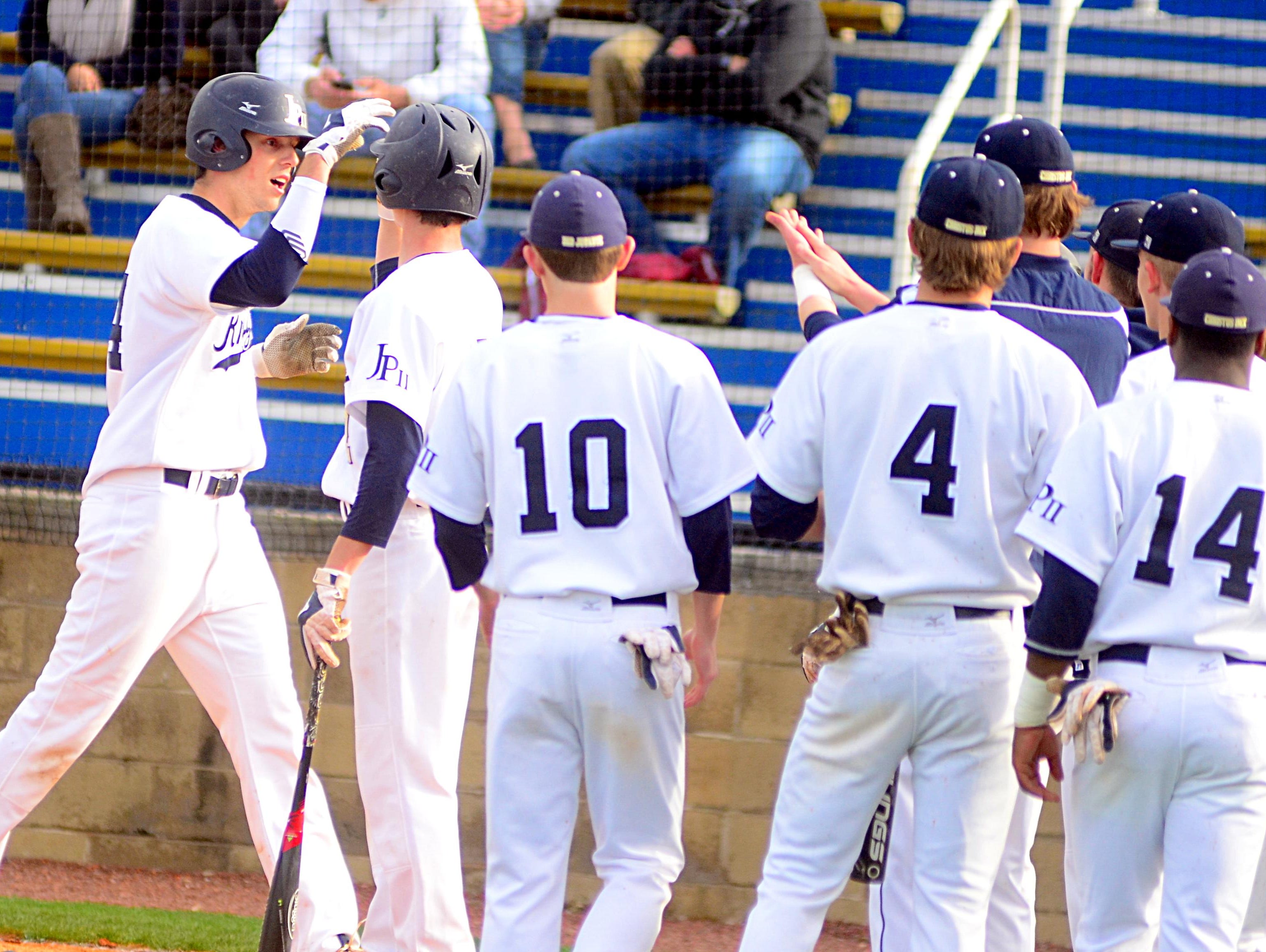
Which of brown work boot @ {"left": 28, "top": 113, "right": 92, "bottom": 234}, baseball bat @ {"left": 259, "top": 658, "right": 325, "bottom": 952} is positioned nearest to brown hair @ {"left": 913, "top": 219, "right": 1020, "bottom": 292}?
baseball bat @ {"left": 259, "top": 658, "right": 325, "bottom": 952}

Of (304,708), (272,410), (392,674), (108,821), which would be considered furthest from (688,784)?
(272,410)

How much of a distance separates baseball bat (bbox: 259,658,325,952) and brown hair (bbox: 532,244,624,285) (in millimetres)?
1102

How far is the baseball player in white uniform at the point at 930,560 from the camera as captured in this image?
258cm

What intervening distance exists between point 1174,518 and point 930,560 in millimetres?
407

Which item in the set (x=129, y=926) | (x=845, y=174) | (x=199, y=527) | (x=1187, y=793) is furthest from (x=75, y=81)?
(x=1187, y=793)

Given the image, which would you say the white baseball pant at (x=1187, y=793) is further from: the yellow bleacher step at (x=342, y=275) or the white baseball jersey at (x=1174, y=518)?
the yellow bleacher step at (x=342, y=275)

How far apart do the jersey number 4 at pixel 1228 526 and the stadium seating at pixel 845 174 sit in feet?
11.1

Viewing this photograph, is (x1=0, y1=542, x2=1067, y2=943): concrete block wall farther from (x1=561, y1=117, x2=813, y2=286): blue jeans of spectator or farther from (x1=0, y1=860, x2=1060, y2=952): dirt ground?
(x1=561, y1=117, x2=813, y2=286): blue jeans of spectator

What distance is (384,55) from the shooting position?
6.25 m

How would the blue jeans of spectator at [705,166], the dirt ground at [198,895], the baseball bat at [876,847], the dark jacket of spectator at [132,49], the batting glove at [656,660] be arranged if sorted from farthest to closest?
the dark jacket of spectator at [132,49] → the blue jeans of spectator at [705,166] → the dirt ground at [198,895] → the baseball bat at [876,847] → the batting glove at [656,660]

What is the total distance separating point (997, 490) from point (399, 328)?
4.52ft

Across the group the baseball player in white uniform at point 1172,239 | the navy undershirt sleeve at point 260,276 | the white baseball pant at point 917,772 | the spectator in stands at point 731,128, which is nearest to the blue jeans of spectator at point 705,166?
the spectator in stands at point 731,128

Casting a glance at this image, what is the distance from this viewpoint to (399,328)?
129 inches

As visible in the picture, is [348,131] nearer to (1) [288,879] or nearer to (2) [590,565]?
(2) [590,565]
